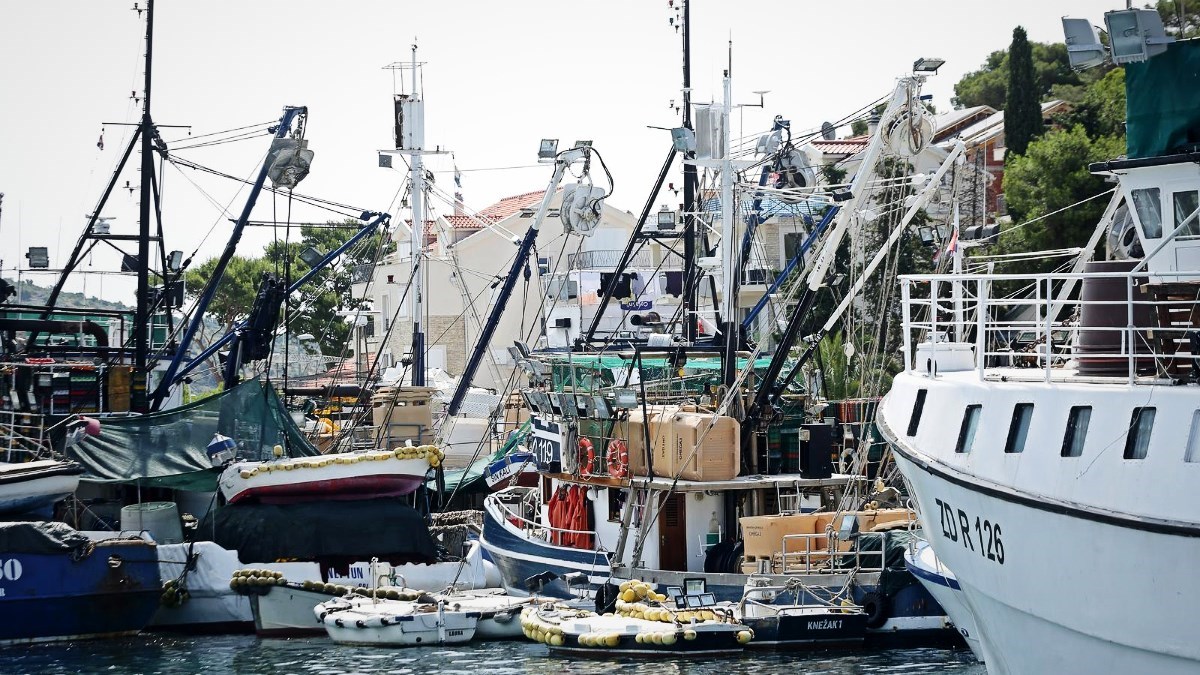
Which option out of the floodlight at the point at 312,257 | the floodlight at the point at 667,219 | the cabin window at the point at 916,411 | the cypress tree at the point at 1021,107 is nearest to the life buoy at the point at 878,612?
the cabin window at the point at 916,411

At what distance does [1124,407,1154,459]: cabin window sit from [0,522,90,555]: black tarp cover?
19.6 m

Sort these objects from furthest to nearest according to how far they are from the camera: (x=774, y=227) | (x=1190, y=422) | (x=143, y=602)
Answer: (x=774, y=227) < (x=143, y=602) < (x=1190, y=422)

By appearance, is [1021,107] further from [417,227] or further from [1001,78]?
[1001,78]

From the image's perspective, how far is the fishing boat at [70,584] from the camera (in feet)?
88.1

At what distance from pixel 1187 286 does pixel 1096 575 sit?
10.8ft

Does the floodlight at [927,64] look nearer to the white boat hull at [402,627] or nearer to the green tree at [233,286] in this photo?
the white boat hull at [402,627]

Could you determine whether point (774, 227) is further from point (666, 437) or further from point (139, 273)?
point (666, 437)

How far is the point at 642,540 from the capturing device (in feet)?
85.6

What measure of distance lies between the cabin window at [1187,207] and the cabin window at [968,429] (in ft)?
9.97

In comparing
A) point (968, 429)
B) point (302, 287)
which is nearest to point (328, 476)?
point (968, 429)

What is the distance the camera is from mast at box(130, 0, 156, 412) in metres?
33.9

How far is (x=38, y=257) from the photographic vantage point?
38094mm

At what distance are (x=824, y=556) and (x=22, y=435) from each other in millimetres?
17166

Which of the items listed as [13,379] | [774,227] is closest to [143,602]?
[13,379]
